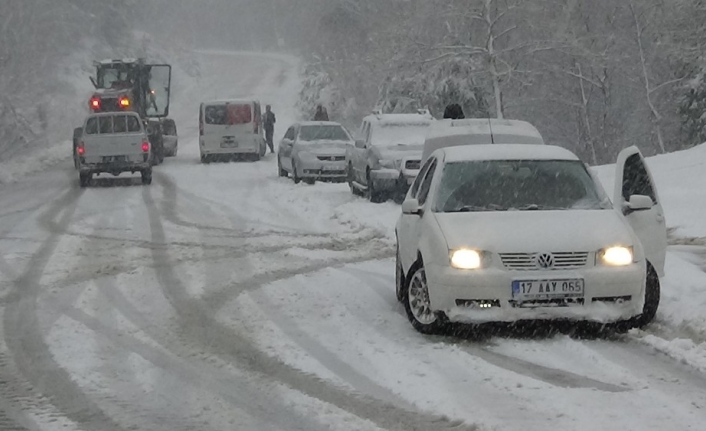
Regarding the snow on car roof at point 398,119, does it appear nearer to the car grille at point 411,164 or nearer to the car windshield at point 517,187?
the car grille at point 411,164

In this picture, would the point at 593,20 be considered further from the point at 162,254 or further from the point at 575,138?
the point at 162,254

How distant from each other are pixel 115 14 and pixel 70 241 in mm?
73820

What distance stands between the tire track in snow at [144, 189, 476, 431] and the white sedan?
1475 mm

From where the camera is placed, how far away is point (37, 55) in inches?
2223

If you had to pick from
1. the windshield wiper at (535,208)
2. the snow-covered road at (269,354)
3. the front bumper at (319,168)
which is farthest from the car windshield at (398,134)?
the windshield wiper at (535,208)

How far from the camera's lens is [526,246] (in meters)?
8.67

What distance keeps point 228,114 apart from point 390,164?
55.6 ft

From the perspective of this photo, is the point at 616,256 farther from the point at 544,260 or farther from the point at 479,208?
the point at 479,208

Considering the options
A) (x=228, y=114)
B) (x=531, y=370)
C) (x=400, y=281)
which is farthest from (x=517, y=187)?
(x=228, y=114)

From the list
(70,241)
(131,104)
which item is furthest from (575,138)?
(70,241)

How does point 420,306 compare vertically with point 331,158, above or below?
above

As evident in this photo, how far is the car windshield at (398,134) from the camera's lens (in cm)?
2242

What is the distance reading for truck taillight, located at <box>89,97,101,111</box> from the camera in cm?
3594

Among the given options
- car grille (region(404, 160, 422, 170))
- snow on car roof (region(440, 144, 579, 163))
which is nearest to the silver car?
car grille (region(404, 160, 422, 170))
